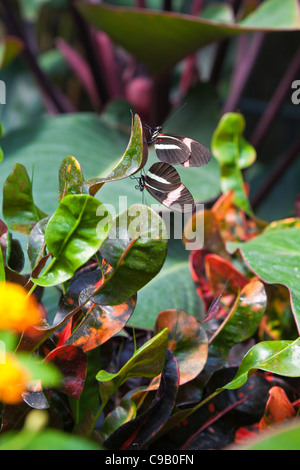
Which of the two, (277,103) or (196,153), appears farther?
(277,103)

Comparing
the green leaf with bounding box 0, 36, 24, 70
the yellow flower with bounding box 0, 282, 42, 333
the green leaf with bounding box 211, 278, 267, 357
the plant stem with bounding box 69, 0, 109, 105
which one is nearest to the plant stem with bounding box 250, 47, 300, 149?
the plant stem with bounding box 69, 0, 109, 105

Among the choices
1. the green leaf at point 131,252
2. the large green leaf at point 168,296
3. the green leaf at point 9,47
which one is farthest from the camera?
the green leaf at point 9,47

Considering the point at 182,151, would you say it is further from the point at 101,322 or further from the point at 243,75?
the point at 243,75

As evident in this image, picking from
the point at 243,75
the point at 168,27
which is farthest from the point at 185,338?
the point at 243,75

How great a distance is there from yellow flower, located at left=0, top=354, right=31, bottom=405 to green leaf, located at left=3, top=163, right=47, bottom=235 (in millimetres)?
84

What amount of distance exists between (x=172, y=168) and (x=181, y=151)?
0.05 ft

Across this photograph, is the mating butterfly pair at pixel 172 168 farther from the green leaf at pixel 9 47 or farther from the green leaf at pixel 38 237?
the green leaf at pixel 9 47

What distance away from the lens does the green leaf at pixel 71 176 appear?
25cm

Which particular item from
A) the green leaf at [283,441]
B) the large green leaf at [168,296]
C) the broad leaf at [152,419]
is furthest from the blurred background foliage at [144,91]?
the green leaf at [283,441]

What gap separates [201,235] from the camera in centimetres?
43

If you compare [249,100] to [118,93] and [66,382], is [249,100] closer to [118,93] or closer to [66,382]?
[118,93]

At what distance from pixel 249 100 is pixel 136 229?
4.98 feet

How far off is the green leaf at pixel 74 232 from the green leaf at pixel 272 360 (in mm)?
118

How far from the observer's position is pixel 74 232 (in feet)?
0.75
